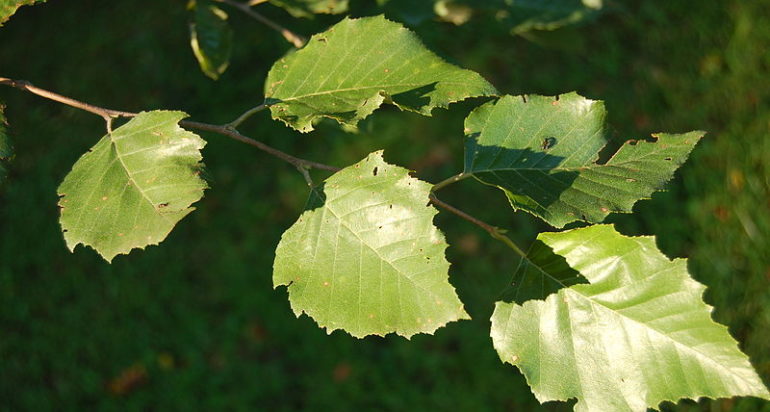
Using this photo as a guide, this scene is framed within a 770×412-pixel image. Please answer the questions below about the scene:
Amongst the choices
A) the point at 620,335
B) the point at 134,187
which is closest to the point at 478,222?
the point at 620,335

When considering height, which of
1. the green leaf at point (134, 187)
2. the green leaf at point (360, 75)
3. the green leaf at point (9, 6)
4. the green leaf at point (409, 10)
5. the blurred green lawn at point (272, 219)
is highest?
the green leaf at point (9, 6)

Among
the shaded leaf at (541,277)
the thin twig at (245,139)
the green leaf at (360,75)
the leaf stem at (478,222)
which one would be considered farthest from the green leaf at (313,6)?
the shaded leaf at (541,277)

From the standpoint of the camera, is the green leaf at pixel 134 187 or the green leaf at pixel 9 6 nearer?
the green leaf at pixel 134 187

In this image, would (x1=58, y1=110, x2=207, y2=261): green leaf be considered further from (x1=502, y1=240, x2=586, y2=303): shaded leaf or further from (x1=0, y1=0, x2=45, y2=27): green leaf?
(x1=502, y1=240, x2=586, y2=303): shaded leaf

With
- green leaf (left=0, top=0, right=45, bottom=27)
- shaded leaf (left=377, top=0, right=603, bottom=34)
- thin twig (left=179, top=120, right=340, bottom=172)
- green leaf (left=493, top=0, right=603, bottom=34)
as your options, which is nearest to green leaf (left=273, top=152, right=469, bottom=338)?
thin twig (left=179, top=120, right=340, bottom=172)

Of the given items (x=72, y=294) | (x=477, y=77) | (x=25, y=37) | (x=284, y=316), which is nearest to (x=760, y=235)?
(x=284, y=316)

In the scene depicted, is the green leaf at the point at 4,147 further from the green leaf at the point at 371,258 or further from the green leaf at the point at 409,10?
the green leaf at the point at 409,10

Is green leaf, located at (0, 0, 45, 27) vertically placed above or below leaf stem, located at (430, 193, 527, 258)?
above
